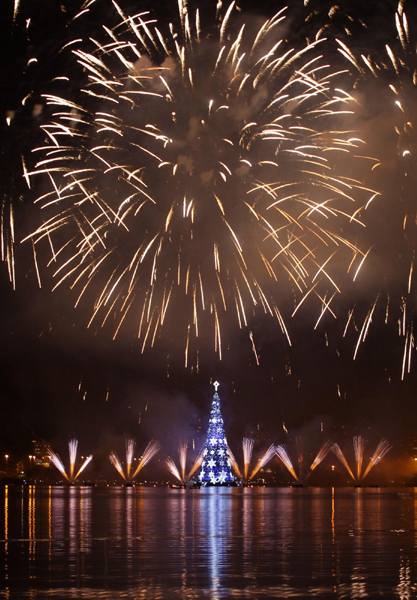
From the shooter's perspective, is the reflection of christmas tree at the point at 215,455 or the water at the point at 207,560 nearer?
the water at the point at 207,560

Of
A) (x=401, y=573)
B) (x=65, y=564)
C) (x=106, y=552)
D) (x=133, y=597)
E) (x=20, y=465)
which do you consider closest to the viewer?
(x=133, y=597)

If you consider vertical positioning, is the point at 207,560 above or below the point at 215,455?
above

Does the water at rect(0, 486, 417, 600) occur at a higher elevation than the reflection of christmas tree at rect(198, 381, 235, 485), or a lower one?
higher

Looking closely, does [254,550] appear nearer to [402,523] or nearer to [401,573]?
[401,573]

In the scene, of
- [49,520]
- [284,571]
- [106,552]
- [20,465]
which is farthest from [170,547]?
[20,465]

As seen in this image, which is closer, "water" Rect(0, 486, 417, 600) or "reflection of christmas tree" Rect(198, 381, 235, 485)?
"water" Rect(0, 486, 417, 600)

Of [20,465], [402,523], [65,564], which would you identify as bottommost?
[20,465]

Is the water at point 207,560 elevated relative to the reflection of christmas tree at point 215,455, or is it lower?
elevated

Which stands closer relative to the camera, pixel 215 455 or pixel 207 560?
pixel 207 560
